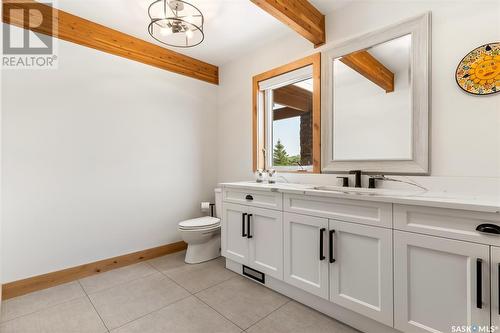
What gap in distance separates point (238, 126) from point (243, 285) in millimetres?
1926

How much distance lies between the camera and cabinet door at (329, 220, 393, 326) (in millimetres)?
1391

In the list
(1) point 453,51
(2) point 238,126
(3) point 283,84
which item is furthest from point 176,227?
(1) point 453,51

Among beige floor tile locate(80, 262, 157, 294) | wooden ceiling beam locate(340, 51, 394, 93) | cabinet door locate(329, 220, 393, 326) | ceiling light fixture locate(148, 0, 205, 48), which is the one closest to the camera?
cabinet door locate(329, 220, 393, 326)

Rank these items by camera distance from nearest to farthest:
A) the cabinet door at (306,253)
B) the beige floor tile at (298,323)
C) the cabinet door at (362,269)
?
the cabinet door at (362,269) → the beige floor tile at (298,323) → the cabinet door at (306,253)

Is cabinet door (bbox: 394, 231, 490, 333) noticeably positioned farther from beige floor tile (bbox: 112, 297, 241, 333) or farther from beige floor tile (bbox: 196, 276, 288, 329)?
beige floor tile (bbox: 112, 297, 241, 333)

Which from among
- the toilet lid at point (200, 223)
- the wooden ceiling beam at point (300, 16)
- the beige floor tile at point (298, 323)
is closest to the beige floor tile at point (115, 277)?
the toilet lid at point (200, 223)

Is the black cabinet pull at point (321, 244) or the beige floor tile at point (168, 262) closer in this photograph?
the black cabinet pull at point (321, 244)

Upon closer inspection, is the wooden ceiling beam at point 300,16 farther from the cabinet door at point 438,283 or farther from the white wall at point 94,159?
the cabinet door at point 438,283

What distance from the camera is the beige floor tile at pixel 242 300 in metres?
1.70

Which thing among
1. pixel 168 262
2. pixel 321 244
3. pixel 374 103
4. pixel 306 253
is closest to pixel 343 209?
pixel 321 244

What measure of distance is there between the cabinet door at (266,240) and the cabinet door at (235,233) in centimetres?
7

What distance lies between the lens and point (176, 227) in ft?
9.95

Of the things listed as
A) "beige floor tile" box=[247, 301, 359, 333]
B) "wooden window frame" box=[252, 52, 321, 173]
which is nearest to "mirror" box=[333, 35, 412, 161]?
"wooden window frame" box=[252, 52, 321, 173]

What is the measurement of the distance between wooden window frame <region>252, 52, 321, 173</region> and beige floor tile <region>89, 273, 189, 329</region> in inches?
61.8
